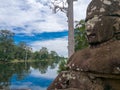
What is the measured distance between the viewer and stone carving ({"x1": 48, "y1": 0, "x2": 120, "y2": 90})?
599 centimetres

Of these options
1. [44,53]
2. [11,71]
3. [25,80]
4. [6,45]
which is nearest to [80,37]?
[25,80]

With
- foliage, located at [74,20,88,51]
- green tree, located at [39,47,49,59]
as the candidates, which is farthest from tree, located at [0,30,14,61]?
foliage, located at [74,20,88,51]

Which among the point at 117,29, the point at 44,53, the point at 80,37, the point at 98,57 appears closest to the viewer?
the point at 98,57

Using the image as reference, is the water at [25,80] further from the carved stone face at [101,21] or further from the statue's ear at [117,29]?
the statue's ear at [117,29]

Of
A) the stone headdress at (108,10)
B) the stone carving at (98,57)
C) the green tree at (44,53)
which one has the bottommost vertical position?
the green tree at (44,53)

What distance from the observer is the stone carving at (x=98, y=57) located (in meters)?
5.99

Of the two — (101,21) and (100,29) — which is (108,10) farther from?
(100,29)

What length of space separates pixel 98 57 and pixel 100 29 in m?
0.69

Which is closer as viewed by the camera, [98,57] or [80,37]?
[98,57]

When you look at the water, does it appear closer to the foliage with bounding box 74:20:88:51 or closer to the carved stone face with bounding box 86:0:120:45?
the foliage with bounding box 74:20:88:51

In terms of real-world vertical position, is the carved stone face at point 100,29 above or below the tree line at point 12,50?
above

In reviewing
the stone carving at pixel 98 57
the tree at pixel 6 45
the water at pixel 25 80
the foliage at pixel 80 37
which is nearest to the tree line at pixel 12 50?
the tree at pixel 6 45

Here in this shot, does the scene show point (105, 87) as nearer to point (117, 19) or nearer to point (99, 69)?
point (99, 69)

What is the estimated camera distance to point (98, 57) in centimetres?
620
